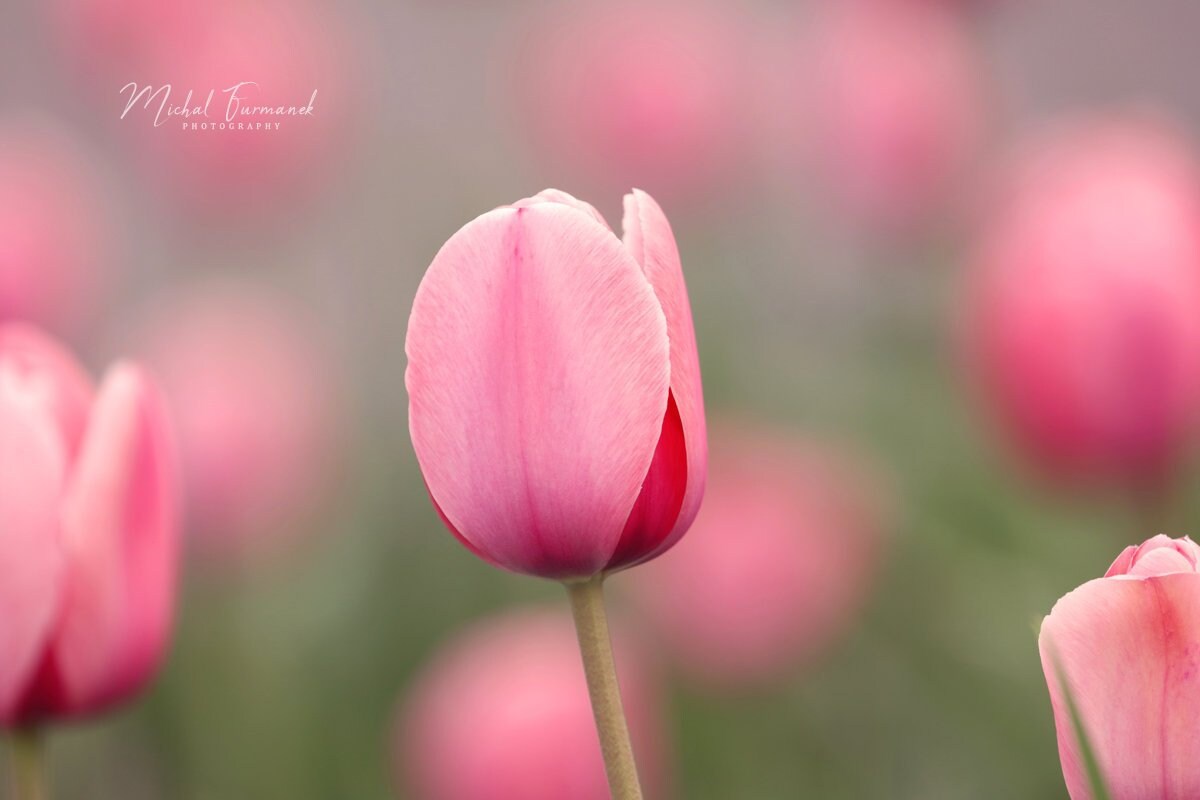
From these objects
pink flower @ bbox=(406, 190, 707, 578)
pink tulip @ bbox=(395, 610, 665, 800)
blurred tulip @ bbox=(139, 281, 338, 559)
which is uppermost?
blurred tulip @ bbox=(139, 281, 338, 559)

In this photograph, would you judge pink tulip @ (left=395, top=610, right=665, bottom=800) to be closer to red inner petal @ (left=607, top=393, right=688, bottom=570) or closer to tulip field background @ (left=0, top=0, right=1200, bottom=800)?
tulip field background @ (left=0, top=0, right=1200, bottom=800)

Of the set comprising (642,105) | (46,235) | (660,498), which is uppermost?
(642,105)

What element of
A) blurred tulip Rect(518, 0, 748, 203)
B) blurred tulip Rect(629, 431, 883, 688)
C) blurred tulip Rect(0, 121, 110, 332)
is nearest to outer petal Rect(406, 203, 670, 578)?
blurred tulip Rect(629, 431, 883, 688)

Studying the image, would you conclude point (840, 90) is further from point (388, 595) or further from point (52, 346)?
point (52, 346)

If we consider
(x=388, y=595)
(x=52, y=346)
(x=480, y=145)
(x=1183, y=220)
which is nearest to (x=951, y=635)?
(x=1183, y=220)

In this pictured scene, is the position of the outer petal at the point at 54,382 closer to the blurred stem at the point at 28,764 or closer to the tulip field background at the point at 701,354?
the blurred stem at the point at 28,764

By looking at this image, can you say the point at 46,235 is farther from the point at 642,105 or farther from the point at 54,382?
the point at 54,382

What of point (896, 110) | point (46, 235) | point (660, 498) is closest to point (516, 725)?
point (660, 498)
